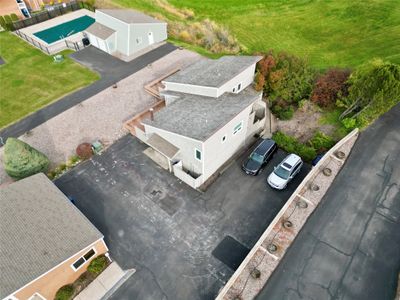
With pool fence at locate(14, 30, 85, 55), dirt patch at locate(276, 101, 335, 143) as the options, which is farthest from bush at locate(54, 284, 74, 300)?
pool fence at locate(14, 30, 85, 55)

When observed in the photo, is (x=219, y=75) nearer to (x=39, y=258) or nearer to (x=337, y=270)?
(x=337, y=270)

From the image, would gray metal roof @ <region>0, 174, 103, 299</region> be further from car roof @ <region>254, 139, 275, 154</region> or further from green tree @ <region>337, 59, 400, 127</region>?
green tree @ <region>337, 59, 400, 127</region>

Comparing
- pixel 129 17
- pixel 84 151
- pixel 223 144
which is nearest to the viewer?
pixel 223 144

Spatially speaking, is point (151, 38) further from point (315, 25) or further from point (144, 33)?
point (315, 25)

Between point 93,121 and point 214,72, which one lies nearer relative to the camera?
point 214,72

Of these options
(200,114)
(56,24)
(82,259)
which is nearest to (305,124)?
(200,114)

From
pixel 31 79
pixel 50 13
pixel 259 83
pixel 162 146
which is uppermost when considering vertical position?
pixel 50 13

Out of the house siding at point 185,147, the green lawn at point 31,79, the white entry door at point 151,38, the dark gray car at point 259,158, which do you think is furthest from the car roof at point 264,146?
the white entry door at point 151,38

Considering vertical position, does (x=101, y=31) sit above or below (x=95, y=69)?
above
